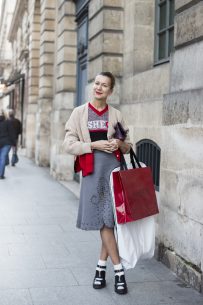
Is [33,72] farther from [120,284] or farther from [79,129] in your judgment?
[120,284]

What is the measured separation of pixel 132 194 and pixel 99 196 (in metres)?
0.32

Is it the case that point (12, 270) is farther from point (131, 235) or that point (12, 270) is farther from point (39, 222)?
point (39, 222)

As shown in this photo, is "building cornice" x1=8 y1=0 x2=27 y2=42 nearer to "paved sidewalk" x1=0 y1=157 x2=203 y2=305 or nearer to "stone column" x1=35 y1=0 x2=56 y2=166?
"stone column" x1=35 y1=0 x2=56 y2=166

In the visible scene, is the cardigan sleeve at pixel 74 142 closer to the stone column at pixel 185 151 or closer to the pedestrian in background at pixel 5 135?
the stone column at pixel 185 151

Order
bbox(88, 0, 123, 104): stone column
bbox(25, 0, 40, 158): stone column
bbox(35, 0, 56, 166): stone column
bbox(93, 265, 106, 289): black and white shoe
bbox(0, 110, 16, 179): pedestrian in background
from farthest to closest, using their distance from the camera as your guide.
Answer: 1. bbox(25, 0, 40, 158): stone column
2. bbox(35, 0, 56, 166): stone column
3. bbox(0, 110, 16, 179): pedestrian in background
4. bbox(88, 0, 123, 104): stone column
5. bbox(93, 265, 106, 289): black and white shoe

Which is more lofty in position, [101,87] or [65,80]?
[65,80]

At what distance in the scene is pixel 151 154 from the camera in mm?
7727

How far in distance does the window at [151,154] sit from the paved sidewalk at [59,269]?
3.82 feet

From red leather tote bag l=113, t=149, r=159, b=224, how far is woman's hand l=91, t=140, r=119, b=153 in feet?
0.58

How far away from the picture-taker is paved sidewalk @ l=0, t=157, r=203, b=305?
4754 millimetres

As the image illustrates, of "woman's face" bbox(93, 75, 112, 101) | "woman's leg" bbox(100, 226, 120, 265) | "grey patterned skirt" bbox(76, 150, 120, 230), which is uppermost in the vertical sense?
"woman's face" bbox(93, 75, 112, 101)

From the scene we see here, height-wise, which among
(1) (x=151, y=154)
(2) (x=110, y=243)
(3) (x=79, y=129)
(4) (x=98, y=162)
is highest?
(3) (x=79, y=129)

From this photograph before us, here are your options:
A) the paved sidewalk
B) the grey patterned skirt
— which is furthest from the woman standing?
the paved sidewalk

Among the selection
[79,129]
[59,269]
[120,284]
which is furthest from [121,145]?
[59,269]
